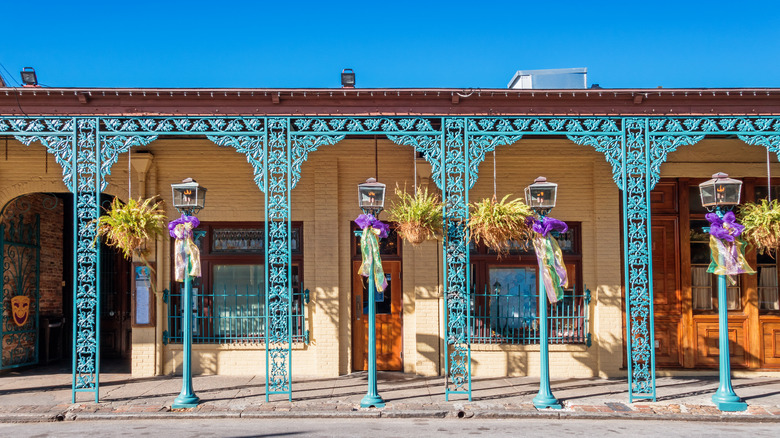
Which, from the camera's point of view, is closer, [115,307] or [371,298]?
[371,298]

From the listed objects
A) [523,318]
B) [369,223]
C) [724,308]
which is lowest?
[523,318]

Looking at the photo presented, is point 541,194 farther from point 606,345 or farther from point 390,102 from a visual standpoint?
point 606,345

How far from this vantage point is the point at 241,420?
884 cm

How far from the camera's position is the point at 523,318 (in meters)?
11.8

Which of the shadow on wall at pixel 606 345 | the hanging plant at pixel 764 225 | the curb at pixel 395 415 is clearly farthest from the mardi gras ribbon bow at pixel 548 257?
the hanging plant at pixel 764 225

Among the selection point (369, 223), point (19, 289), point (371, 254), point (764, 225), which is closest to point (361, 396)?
point (371, 254)

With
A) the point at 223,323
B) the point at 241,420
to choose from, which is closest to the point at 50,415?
the point at 241,420

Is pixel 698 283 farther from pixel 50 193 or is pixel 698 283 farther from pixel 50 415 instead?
pixel 50 193

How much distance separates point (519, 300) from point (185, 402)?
228 inches

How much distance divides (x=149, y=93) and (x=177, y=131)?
26.1 inches

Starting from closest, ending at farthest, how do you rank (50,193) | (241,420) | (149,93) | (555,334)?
1. (241,420)
2. (149,93)
3. (555,334)
4. (50,193)

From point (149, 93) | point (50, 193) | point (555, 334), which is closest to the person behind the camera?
point (149, 93)

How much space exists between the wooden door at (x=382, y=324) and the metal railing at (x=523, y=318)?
1344 millimetres

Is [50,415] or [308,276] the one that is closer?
[50,415]
